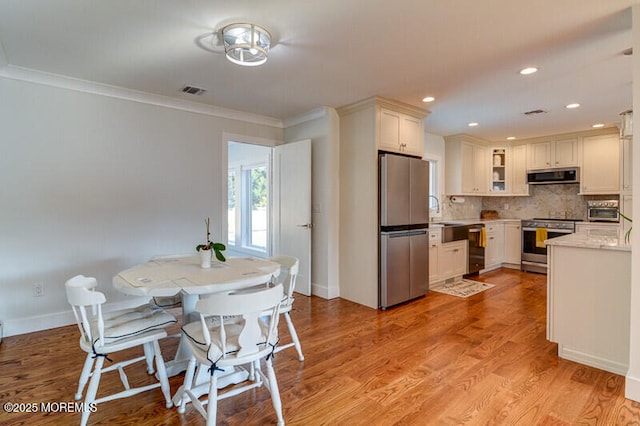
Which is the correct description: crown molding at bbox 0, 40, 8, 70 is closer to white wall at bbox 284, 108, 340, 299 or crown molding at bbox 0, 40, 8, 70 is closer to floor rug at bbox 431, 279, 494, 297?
white wall at bbox 284, 108, 340, 299

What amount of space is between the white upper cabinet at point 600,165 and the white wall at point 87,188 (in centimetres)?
572

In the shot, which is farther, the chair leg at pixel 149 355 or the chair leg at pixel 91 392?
the chair leg at pixel 149 355

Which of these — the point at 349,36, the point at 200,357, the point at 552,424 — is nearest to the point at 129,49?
the point at 349,36

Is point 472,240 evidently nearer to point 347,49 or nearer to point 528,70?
point 528,70

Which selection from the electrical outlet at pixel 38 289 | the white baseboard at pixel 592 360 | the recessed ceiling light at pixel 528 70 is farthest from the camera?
the electrical outlet at pixel 38 289

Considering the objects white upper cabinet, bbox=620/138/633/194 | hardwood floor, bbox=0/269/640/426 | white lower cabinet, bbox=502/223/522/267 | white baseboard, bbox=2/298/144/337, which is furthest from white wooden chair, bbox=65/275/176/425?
white lower cabinet, bbox=502/223/522/267

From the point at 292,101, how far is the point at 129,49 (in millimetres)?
1760

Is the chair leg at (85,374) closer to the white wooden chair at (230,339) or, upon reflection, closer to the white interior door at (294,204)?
the white wooden chair at (230,339)

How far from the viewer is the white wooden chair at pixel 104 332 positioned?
1.78m

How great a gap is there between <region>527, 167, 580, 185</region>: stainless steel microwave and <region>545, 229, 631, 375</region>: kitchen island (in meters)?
3.52

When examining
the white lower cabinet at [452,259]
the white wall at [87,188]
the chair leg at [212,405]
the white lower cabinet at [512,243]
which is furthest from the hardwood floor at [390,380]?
the white lower cabinet at [512,243]

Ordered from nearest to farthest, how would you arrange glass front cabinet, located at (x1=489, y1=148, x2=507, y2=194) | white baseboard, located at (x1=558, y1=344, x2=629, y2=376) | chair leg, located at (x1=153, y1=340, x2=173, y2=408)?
chair leg, located at (x1=153, y1=340, x2=173, y2=408) → white baseboard, located at (x1=558, y1=344, x2=629, y2=376) → glass front cabinet, located at (x1=489, y1=148, x2=507, y2=194)

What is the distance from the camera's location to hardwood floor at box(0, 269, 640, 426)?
6.28ft

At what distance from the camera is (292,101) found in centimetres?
394
